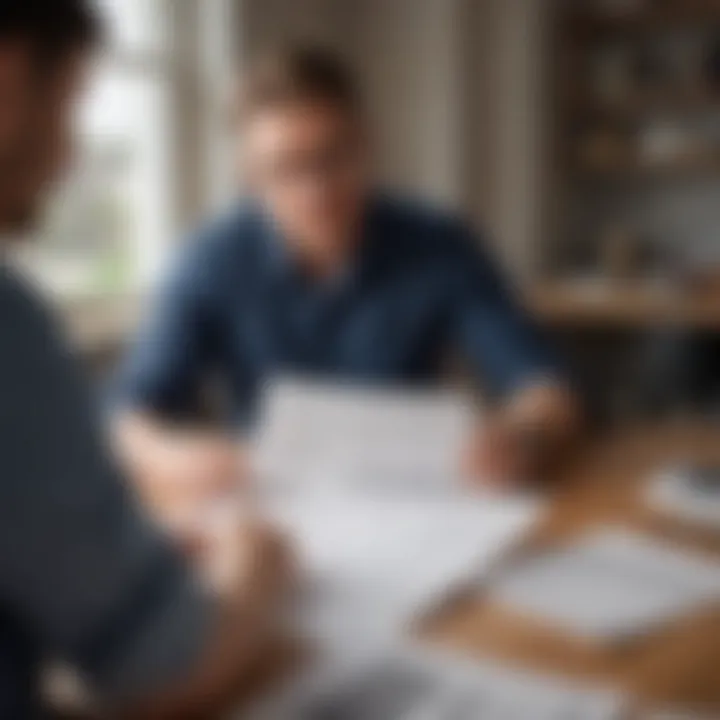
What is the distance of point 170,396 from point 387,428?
44cm

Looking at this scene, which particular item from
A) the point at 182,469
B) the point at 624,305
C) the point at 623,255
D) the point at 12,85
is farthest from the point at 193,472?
the point at 623,255

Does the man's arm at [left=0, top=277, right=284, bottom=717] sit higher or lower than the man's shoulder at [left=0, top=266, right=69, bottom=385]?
lower

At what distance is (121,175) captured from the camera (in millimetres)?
2521

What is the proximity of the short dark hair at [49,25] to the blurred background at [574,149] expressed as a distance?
173cm

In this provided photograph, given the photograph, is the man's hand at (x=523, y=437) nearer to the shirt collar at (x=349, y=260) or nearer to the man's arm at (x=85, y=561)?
the shirt collar at (x=349, y=260)

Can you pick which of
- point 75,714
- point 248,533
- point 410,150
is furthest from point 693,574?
point 410,150

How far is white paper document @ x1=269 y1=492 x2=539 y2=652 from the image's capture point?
3.63ft

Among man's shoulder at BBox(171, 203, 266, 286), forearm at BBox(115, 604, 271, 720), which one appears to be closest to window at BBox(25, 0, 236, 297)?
man's shoulder at BBox(171, 203, 266, 286)

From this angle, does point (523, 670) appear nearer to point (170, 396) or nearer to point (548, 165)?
point (170, 396)

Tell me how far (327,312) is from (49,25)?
109 centimetres

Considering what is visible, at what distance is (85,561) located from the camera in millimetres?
871

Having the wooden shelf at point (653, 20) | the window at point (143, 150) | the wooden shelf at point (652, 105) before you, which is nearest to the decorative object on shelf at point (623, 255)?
the wooden shelf at point (652, 105)

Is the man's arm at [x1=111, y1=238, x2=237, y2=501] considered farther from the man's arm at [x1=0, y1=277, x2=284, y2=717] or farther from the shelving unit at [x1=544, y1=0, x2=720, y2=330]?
the shelving unit at [x1=544, y1=0, x2=720, y2=330]

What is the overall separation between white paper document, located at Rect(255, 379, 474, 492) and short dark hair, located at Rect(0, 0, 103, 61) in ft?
2.29
